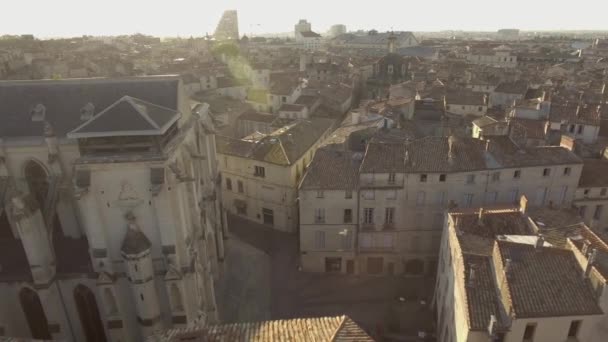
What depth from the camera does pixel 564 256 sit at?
26125 millimetres

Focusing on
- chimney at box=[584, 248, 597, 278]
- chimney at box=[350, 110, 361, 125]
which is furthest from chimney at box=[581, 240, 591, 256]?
chimney at box=[350, 110, 361, 125]

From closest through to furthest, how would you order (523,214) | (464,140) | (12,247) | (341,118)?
(12,247) < (523,214) < (464,140) < (341,118)

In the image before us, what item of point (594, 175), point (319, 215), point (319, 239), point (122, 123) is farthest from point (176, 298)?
point (594, 175)

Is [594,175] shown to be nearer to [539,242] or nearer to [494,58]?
[539,242]

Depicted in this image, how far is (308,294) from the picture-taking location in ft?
132

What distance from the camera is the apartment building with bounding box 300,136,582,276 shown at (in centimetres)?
3900

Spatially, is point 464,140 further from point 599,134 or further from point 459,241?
point 599,134

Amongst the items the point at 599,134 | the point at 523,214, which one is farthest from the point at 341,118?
the point at 523,214

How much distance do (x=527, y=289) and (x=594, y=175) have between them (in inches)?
930

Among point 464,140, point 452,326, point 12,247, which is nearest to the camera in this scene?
point 452,326

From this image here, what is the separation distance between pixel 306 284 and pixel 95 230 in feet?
68.4

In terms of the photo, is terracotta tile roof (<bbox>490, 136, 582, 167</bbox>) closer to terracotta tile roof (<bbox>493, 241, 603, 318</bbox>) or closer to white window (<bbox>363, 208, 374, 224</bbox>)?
white window (<bbox>363, 208, 374, 224</bbox>)

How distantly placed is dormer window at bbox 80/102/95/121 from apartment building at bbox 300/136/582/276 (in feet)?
62.3

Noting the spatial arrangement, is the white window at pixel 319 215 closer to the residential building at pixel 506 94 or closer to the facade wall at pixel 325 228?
the facade wall at pixel 325 228
